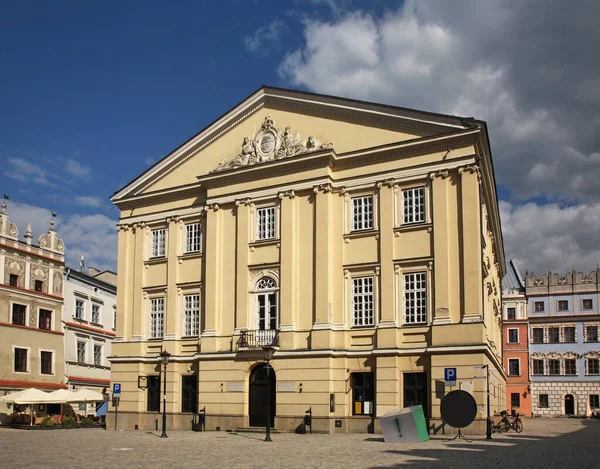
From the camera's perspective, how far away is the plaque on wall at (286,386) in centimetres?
3391

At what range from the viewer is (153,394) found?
3894cm

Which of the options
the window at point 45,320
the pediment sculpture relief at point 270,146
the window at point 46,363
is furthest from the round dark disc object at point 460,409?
the window at point 45,320

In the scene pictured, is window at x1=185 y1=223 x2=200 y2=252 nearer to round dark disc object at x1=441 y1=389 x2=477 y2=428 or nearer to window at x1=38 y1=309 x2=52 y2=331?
round dark disc object at x1=441 y1=389 x2=477 y2=428

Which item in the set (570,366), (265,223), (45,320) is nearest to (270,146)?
(265,223)

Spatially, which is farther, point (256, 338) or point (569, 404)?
point (569, 404)

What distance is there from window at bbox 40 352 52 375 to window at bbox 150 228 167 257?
15.7m

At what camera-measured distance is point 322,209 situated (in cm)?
3491

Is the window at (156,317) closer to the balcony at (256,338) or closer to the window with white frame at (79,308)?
the balcony at (256,338)

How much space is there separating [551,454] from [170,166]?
26151 mm

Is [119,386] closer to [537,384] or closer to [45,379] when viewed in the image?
[45,379]

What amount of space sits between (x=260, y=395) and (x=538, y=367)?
47.5m

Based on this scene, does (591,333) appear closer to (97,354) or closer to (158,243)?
(97,354)

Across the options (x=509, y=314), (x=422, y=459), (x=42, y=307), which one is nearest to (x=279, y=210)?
(x=422, y=459)

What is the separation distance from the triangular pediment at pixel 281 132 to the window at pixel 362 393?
421 inches
